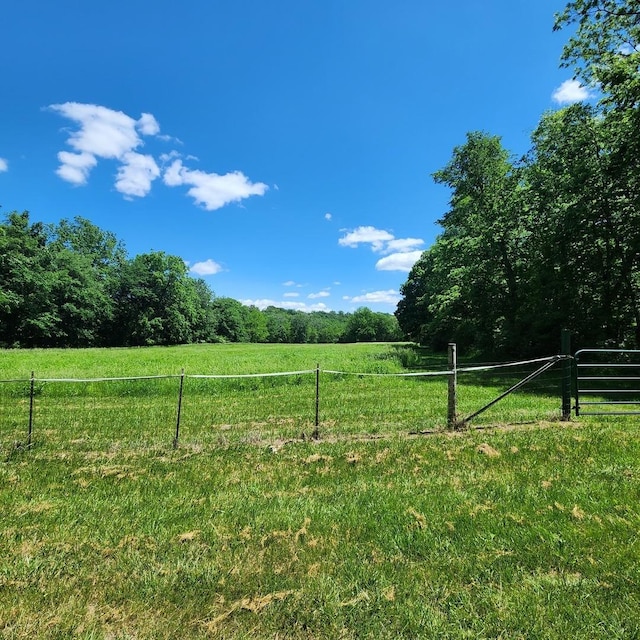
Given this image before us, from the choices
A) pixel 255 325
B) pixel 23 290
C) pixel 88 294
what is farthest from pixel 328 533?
pixel 255 325

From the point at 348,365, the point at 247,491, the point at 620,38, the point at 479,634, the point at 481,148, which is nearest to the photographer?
the point at 479,634

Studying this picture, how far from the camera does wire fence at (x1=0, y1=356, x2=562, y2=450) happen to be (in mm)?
7934

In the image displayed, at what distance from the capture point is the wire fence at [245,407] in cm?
793

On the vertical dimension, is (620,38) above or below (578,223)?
above

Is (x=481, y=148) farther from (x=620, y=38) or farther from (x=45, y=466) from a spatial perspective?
(x=45, y=466)

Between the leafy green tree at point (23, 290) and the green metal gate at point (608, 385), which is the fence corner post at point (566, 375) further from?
the leafy green tree at point (23, 290)

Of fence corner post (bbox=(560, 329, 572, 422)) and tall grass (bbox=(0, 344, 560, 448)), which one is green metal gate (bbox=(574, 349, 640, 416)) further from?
tall grass (bbox=(0, 344, 560, 448))

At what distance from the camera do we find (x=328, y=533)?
3.88m

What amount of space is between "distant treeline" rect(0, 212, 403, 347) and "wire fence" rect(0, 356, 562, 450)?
34584 millimetres

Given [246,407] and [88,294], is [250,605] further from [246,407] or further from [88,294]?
[88,294]

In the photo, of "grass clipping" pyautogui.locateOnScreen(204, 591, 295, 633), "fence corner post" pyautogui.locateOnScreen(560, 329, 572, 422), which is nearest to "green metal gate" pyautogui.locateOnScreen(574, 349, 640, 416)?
"fence corner post" pyautogui.locateOnScreen(560, 329, 572, 422)

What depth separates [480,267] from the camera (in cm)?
2522

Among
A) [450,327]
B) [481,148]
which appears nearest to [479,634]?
[481,148]

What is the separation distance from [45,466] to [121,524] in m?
3.00
